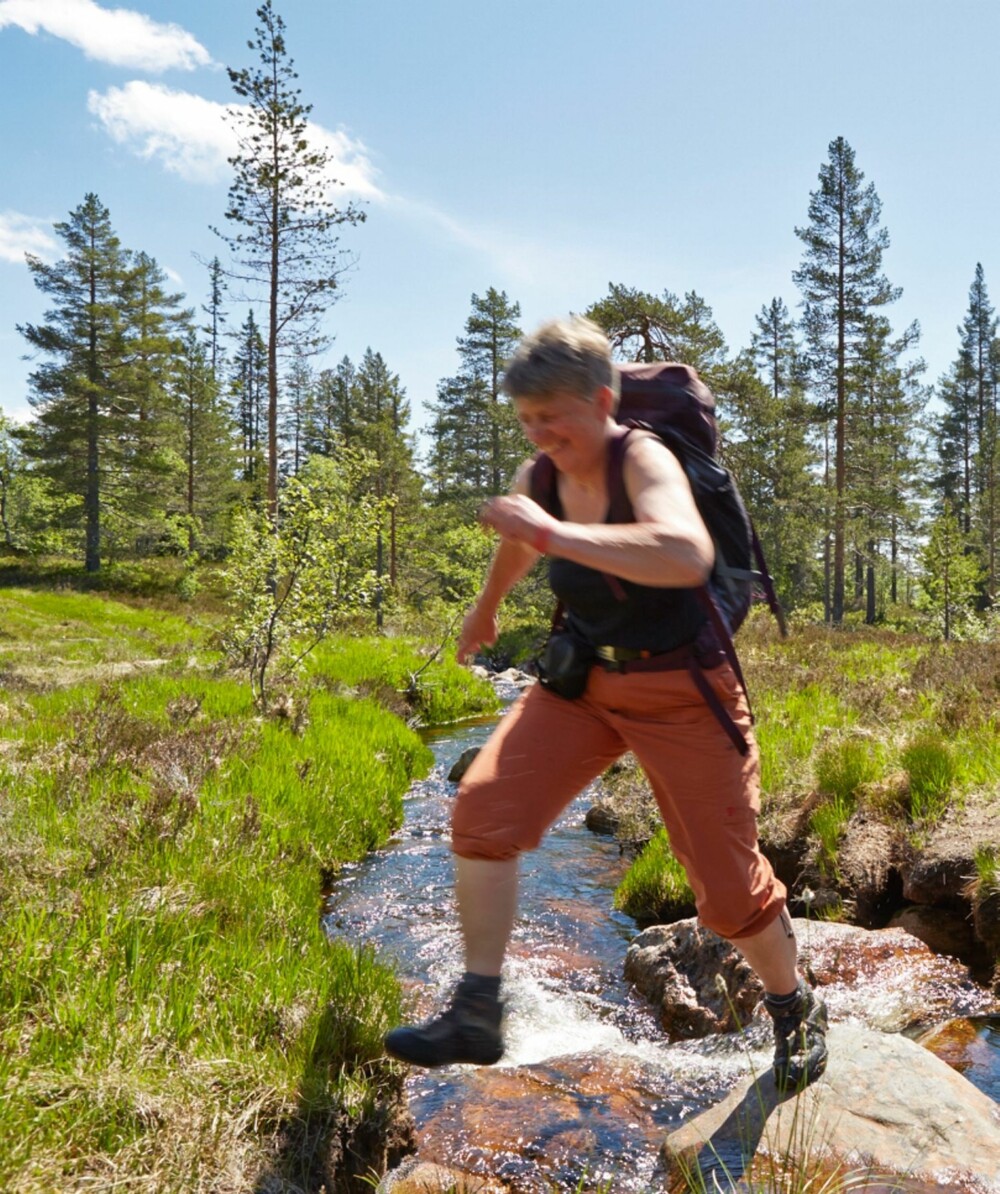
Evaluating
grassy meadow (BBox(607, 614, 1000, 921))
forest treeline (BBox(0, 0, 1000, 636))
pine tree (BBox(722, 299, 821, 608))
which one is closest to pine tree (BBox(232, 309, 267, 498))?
forest treeline (BBox(0, 0, 1000, 636))

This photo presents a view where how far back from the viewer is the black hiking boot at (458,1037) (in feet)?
7.66

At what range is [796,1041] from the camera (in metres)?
2.79

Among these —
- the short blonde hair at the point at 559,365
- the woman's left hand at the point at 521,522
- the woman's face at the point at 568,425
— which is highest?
the short blonde hair at the point at 559,365

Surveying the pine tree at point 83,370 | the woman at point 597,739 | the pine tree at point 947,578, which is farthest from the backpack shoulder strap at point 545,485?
the pine tree at point 83,370

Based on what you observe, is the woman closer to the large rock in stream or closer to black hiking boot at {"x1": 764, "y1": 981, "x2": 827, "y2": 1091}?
black hiking boot at {"x1": 764, "y1": 981, "x2": 827, "y2": 1091}

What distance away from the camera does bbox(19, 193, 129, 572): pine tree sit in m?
38.8


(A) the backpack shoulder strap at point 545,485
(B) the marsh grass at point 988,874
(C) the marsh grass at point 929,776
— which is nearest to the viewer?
(A) the backpack shoulder strap at point 545,485

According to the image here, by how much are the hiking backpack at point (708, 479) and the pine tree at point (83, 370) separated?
40.3m

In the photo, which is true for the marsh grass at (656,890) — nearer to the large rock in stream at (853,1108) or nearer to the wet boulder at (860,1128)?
the large rock in stream at (853,1108)

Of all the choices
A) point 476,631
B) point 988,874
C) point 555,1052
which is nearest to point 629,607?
point 476,631

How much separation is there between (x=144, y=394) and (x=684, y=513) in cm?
4268

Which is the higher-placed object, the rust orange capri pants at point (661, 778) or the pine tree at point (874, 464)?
the pine tree at point (874, 464)

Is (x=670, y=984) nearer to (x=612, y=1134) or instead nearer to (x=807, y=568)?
(x=612, y=1134)

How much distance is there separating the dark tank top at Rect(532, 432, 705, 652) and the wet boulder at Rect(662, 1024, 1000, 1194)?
129 centimetres
